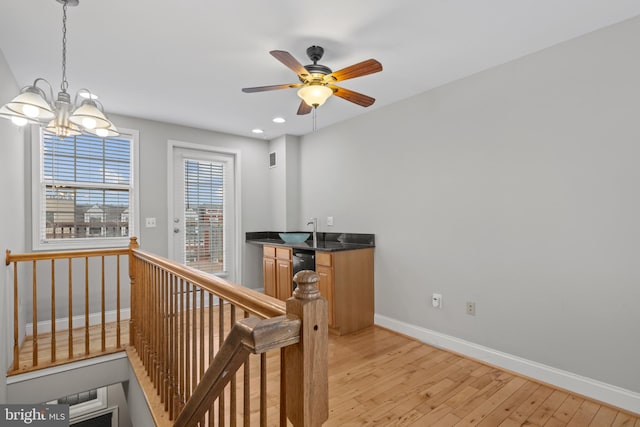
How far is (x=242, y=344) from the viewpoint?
847 millimetres

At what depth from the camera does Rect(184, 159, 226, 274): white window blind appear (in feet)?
14.5

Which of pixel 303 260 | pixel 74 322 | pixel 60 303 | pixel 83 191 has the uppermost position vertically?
pixel 83 191

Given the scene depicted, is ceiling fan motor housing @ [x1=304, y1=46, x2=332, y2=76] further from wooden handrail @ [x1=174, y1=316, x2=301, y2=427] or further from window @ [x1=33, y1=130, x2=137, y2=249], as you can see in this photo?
window @ [x1=33, y1=130, x2=137, y2=249]

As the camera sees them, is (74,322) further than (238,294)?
Yes

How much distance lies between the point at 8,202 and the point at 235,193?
252 cm

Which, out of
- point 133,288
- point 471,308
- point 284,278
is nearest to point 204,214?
point 284,278

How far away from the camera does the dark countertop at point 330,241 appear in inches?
142

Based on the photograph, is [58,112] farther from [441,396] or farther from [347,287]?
[441,396]

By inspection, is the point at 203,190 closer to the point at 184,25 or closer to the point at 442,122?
the point at 184,25

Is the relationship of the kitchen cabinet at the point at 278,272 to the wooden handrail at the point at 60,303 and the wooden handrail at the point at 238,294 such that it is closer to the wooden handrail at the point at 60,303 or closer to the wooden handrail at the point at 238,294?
the wooden handrail at the point at 60,303

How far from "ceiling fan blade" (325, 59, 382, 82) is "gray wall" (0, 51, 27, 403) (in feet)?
8.04

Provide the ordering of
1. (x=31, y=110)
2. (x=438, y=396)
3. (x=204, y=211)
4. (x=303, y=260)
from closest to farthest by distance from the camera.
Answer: (x=31, y=110)
(x=438, y=396)
(x=303, y=260)
(x=204, y=211)

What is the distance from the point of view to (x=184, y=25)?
84.0 inches

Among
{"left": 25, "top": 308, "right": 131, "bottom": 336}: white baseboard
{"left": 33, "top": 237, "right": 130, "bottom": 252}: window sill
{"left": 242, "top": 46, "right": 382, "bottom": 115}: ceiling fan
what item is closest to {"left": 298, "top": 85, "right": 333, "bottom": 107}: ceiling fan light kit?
{"left": 242, "top": 46, "right": 382, "bottom": 115}: ceiling fan
